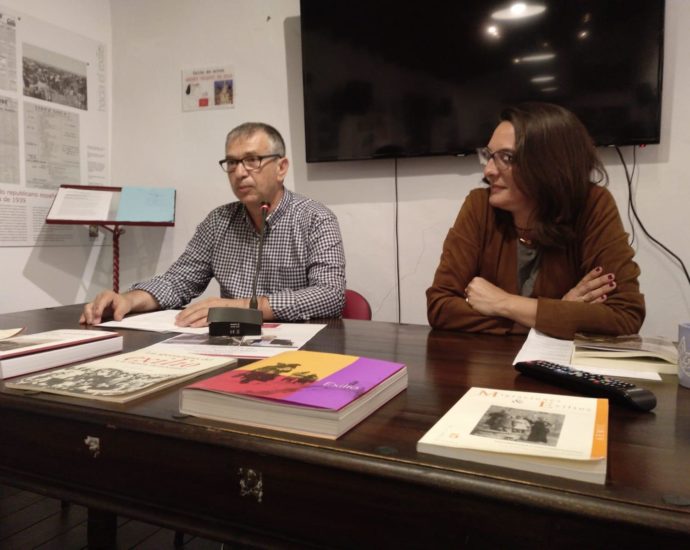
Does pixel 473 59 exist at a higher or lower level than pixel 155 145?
higher

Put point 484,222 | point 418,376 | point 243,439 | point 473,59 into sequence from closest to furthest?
point 243,439 < point 418,376 < point 484,222 < point 473,59

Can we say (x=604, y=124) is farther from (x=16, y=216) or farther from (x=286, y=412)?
(x=16, y=216)

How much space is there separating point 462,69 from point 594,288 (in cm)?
130

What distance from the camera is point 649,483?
494 millimetres

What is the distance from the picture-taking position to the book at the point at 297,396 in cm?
61

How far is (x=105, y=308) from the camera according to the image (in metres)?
1.44

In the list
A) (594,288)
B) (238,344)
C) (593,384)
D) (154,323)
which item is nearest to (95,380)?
(238,344)

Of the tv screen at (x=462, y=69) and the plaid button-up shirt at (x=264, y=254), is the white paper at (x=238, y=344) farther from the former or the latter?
the tv screen at (x=462, y=69)

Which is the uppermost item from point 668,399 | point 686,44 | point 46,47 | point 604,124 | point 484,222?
point 46,47

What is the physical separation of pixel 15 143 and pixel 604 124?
8.32 feet

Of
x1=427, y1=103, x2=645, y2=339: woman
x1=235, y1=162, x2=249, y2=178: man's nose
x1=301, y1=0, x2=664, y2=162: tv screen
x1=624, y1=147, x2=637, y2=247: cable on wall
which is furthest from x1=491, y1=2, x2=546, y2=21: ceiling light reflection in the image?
x1=235, y1=162, x2=249, y2=178: man's nose

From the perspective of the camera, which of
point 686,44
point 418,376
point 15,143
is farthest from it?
point 15,143

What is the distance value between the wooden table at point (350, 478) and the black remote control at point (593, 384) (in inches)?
0.6

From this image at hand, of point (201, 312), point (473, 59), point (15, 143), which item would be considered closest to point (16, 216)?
point (15, 143)
